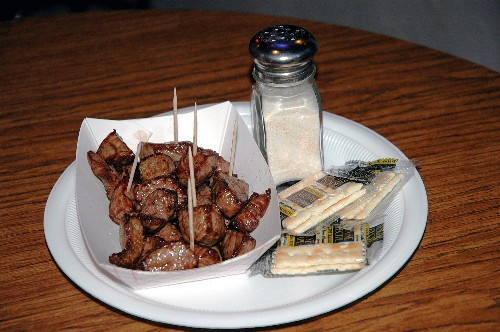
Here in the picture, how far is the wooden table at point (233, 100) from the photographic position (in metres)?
1.34

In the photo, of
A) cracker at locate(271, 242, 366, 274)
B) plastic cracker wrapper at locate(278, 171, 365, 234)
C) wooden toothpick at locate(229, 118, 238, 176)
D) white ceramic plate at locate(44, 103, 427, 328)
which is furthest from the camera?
wooden toothpick at locate(229, 118, 238, 176)

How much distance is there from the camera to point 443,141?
1862 mm

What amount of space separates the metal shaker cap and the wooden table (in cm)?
43

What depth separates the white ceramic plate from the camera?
127 cm

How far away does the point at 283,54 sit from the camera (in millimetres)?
1612

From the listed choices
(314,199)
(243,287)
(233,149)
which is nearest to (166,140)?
(233,149)

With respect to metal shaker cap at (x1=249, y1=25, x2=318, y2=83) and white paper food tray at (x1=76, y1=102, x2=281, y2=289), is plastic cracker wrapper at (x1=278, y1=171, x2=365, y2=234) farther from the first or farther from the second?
metal shaker cap at (x1=249, y1=25, x2=318, y2=83)

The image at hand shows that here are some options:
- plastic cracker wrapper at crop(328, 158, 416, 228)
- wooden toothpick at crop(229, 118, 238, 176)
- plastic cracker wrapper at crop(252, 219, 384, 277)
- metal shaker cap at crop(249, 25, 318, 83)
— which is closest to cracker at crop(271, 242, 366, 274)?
plastic cracker wrapper at crop(252, 219, 384, 277)

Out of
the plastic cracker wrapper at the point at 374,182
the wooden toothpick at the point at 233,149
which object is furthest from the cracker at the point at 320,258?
the wooden toothpick at the point at 233,149

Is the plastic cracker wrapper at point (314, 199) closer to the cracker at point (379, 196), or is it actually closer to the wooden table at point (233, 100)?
the cracker at point (379, 196)

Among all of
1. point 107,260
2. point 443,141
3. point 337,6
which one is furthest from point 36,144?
point 337,6

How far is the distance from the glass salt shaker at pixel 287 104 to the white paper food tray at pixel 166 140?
0.08 metres

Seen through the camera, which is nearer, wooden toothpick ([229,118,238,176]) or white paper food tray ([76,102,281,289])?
white paper food tray ([76,102,281,289])

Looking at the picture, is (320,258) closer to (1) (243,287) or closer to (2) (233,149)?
(1) (243,287)
